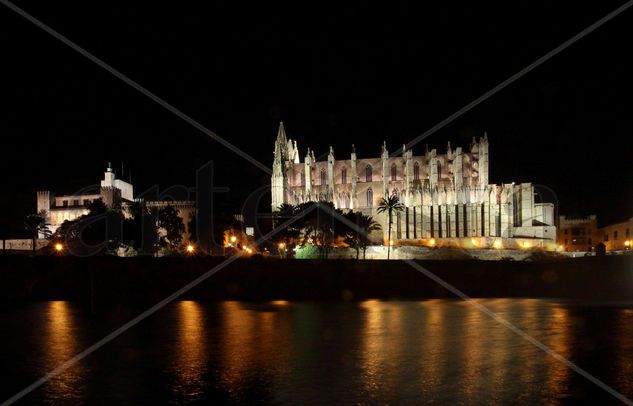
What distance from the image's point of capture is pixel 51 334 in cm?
3086

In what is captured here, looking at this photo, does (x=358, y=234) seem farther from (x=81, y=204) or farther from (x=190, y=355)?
(x=190, y=355)

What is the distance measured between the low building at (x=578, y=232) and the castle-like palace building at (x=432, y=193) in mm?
8878

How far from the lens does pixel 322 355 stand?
83.6 feet

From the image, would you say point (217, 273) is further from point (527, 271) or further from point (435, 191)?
point (435, 191)

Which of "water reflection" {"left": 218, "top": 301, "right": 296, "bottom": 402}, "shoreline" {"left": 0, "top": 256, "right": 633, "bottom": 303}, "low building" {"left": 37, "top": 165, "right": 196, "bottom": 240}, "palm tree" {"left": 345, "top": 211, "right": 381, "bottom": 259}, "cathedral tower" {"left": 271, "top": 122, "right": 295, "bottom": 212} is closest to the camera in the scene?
"water reflection" {"left": 218, "top": 301, "right": 296, "bottom": 402}

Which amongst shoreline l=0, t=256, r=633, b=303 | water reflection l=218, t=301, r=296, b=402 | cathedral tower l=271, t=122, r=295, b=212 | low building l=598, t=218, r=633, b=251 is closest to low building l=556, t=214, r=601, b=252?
low building l=598, t=218, r=633, b=251

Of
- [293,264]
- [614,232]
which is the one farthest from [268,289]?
[614,232]

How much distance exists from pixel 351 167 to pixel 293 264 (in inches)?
1633

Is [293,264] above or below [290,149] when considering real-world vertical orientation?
below

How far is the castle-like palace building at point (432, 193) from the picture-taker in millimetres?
78062

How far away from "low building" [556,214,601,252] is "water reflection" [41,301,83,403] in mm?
63611

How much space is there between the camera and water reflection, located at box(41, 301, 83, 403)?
19828 millimetres

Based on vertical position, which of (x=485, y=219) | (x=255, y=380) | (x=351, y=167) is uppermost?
(x=351, y=167)

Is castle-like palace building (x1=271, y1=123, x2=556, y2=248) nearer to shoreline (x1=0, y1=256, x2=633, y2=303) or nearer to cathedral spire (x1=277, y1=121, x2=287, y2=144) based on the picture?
cathedral spire (x1=277, y1=121, x2=287, y2=144)
